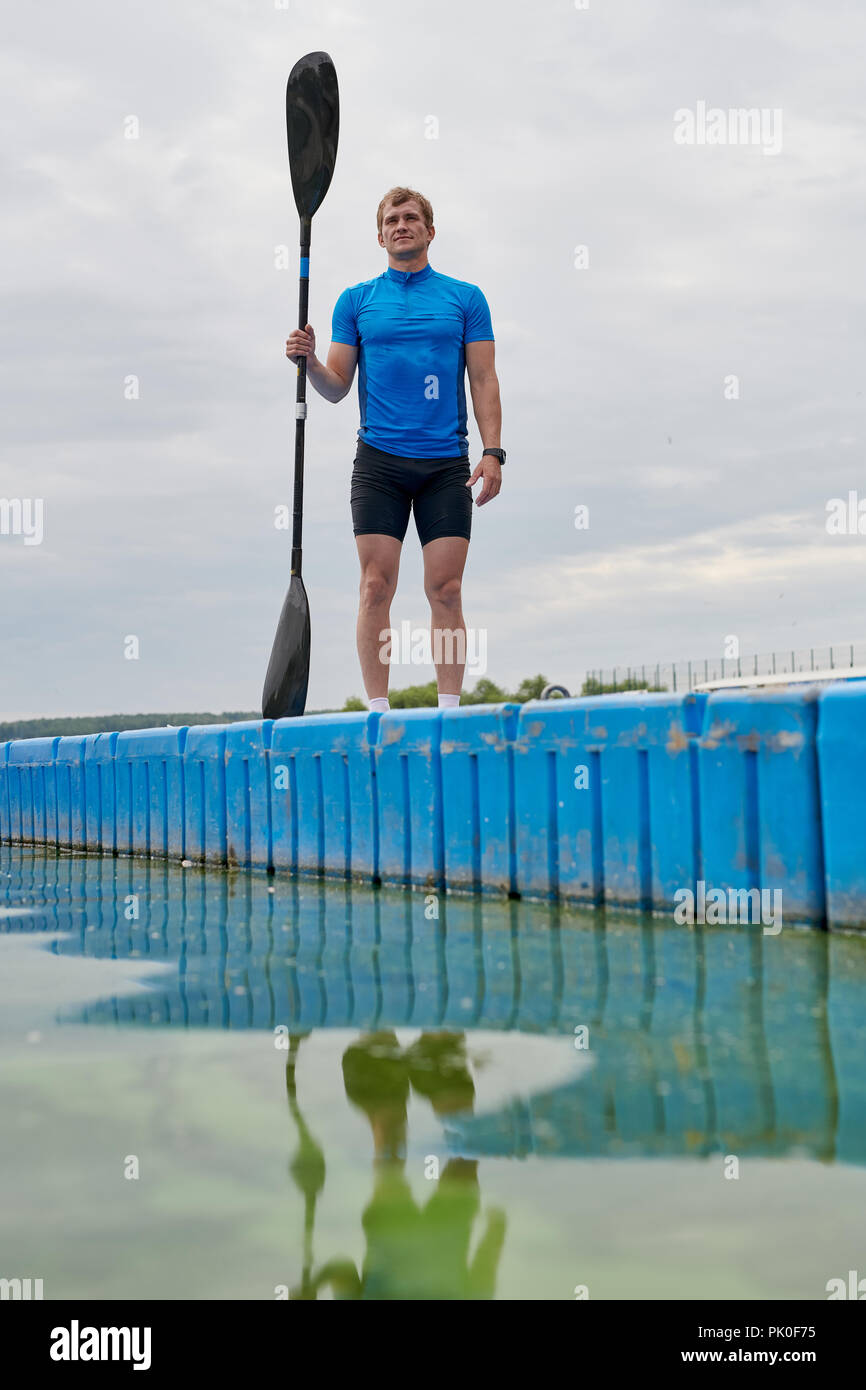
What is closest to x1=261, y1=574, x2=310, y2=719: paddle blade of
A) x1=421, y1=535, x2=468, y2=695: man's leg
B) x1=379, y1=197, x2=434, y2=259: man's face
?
A: x1=421, y1=535, x2=468, y2=695: man's leg

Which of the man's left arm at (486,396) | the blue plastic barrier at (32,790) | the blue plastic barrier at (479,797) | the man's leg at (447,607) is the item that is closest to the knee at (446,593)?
the man's leg at (447,607)

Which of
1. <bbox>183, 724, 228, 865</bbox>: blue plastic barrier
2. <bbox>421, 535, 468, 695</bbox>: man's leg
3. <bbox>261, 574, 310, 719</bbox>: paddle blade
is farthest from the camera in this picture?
<bbox>261, 574, 310, 719</bbox>: paddle blade

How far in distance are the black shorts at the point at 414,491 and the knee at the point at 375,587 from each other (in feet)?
0.63

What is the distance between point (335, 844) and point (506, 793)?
1260 mm

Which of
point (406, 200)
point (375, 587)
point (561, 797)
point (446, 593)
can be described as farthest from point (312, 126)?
point (561, 797)

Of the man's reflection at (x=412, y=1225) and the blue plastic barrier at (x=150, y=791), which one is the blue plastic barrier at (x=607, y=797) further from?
the blue plastic barrier at (x=150, y=791)

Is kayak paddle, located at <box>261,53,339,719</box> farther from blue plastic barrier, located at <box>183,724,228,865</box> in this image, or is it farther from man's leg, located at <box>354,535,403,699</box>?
man's leg, located at <box>354,535,403,699</box>

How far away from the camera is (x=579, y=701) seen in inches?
206

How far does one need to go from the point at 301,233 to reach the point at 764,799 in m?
5.24

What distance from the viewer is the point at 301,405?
8133 millimetres

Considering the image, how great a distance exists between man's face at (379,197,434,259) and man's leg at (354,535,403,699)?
4.45 feet

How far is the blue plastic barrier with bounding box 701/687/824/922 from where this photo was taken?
4.39 meters

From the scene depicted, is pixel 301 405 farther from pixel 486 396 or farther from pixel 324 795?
pixel 324 795

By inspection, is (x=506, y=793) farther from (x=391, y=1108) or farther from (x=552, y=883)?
(x=391, y=1108)
